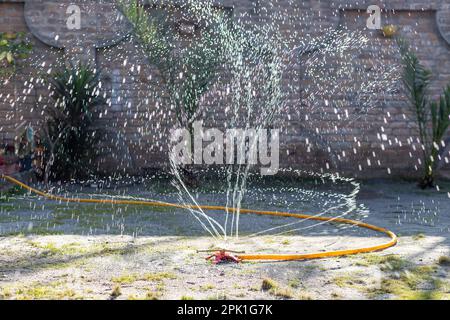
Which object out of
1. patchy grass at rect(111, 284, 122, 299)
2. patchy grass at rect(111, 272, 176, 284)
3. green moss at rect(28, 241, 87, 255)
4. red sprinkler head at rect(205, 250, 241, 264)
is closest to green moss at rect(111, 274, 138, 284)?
patchy grass at rect(111, 272, 176, 284)

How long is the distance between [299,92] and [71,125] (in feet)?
11.5

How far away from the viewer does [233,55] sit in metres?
10.5

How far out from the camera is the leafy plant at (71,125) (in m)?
9.59

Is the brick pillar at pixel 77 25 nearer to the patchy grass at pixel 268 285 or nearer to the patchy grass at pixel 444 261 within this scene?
the patchy grass at pixel 444 261

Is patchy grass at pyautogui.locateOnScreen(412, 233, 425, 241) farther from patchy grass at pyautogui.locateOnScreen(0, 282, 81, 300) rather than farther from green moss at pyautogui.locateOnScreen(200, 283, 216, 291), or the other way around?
patchy grass at pyautogui.locateOnScreen(0, 282, 81, 300)

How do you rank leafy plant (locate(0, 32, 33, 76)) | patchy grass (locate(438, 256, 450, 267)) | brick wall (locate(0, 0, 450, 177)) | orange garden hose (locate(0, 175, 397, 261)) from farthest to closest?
brick wall (locate(0, 0, 450, 177)), leafy plant (locate(0, 32, 33, 76)), orange garden hose (locate(0, 175, 397, 261)), patchy grass (locate(438, 256, 450, 267))

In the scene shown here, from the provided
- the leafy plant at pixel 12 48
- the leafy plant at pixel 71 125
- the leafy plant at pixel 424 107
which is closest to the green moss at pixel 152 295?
the leafy plant at pixel 12 48

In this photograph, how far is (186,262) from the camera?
14.2 feet

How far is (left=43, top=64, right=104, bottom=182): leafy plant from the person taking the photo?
9.59 metres

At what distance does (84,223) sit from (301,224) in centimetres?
195

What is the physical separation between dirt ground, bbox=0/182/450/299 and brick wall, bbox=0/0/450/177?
3744 mm

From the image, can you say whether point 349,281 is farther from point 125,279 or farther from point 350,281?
point 125,279

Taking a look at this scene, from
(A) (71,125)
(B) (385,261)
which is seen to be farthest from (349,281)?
(A) (71,125)

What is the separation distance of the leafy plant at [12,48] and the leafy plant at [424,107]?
5.38 metres
